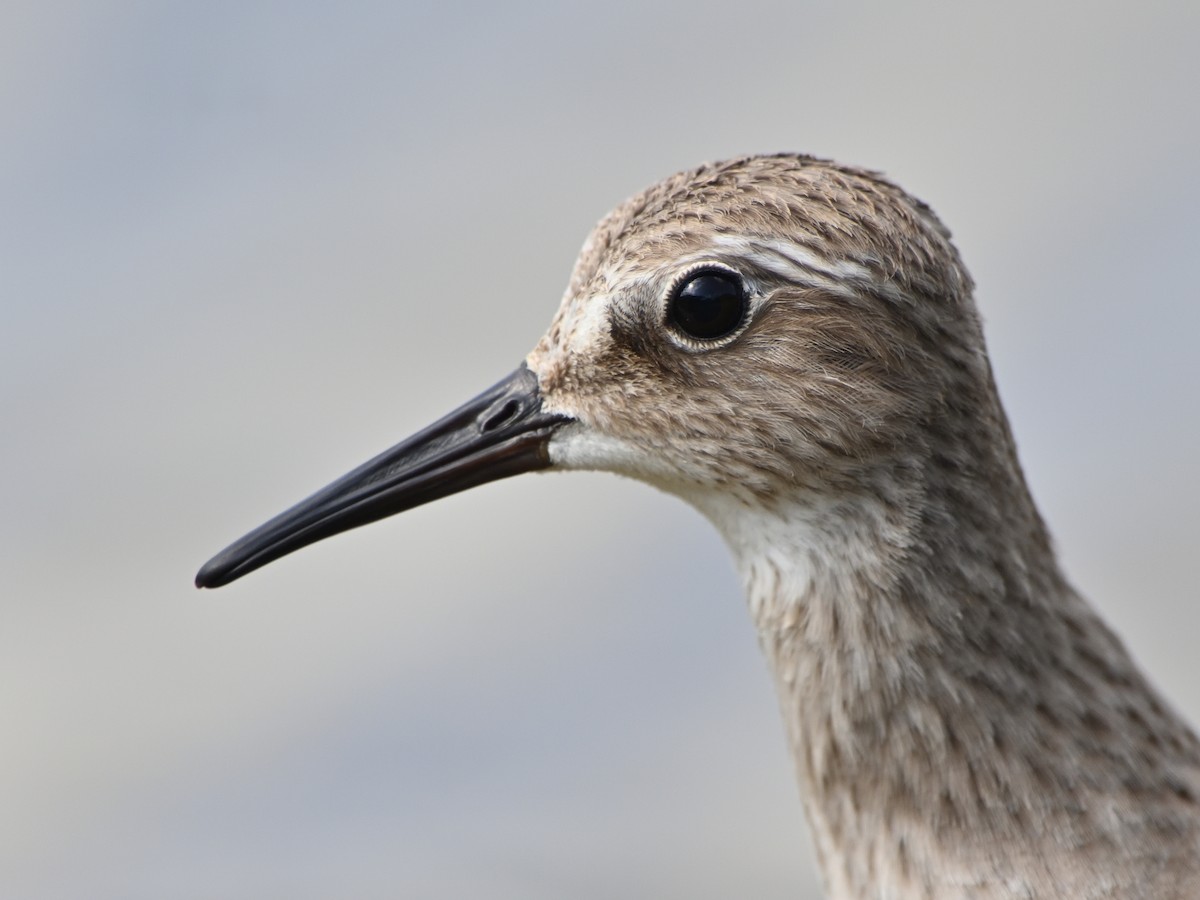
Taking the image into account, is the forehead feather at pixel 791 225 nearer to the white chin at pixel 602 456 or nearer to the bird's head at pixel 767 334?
the bird's head at pixel 767 334

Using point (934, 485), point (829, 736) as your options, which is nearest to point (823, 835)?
point (829, 736)

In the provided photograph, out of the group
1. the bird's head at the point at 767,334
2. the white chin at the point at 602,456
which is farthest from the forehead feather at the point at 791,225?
the white chin at the point at 602,456

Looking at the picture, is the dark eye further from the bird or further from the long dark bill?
the long dark bill

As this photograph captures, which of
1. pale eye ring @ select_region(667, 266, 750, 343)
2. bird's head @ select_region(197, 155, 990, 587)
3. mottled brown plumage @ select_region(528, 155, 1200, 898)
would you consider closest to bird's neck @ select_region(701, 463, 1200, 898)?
mottled brown plumage @ select_region(528, 155, 1200, 898)

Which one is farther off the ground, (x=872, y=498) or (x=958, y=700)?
(x=872, y=498)

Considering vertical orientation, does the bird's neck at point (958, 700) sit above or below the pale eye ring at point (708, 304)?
below

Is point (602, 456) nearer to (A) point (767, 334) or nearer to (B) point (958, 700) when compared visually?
(A) point (767, 334)

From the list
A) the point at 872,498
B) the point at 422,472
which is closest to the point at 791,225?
the point at 872,498

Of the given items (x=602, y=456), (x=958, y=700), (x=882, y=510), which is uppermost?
(x=602, y=456)
